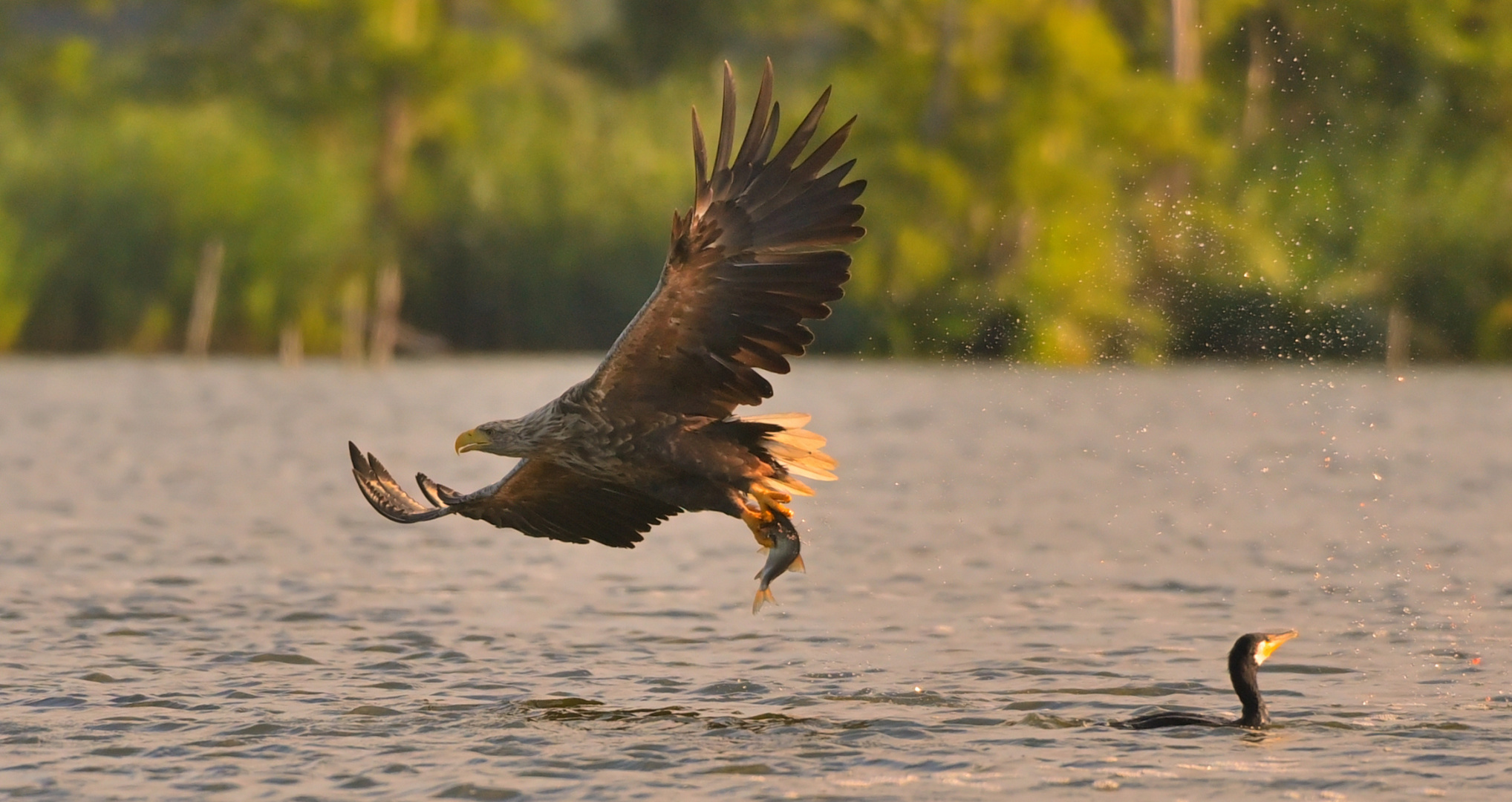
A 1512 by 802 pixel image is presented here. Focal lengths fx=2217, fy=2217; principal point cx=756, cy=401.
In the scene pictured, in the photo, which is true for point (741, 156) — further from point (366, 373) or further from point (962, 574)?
point (366, 373)

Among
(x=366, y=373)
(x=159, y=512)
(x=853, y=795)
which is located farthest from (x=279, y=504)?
(x=366, y=373)

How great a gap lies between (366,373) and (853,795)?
26.4 m

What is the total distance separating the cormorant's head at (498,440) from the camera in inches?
349

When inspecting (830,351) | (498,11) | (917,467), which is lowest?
(917,467)

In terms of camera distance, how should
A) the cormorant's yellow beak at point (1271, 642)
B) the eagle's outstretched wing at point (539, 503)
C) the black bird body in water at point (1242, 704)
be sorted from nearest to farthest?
the black bird body in water at point (1242, 704)
the cormorant's yellow beak at point (1271, 642)
the eagle's outstretched wing at point (539, 503)

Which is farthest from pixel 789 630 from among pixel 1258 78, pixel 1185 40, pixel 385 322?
pixel 1258 78

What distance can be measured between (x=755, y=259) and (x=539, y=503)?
1.75 meters

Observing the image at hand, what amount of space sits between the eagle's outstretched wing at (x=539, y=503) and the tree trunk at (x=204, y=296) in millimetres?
24319

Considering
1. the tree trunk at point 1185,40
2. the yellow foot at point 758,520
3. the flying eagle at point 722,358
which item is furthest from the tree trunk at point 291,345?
the yellow foot at point 758,520

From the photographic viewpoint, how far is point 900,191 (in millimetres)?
36438

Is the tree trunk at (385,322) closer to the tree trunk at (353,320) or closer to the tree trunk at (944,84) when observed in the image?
the tree trunk at (353,320)

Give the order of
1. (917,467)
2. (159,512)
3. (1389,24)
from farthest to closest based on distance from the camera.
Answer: (1389,24)
(917,467)
(159,512)

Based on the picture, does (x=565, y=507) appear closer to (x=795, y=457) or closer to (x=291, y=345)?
(x=795, y=457)

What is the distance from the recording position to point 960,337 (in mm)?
36156
